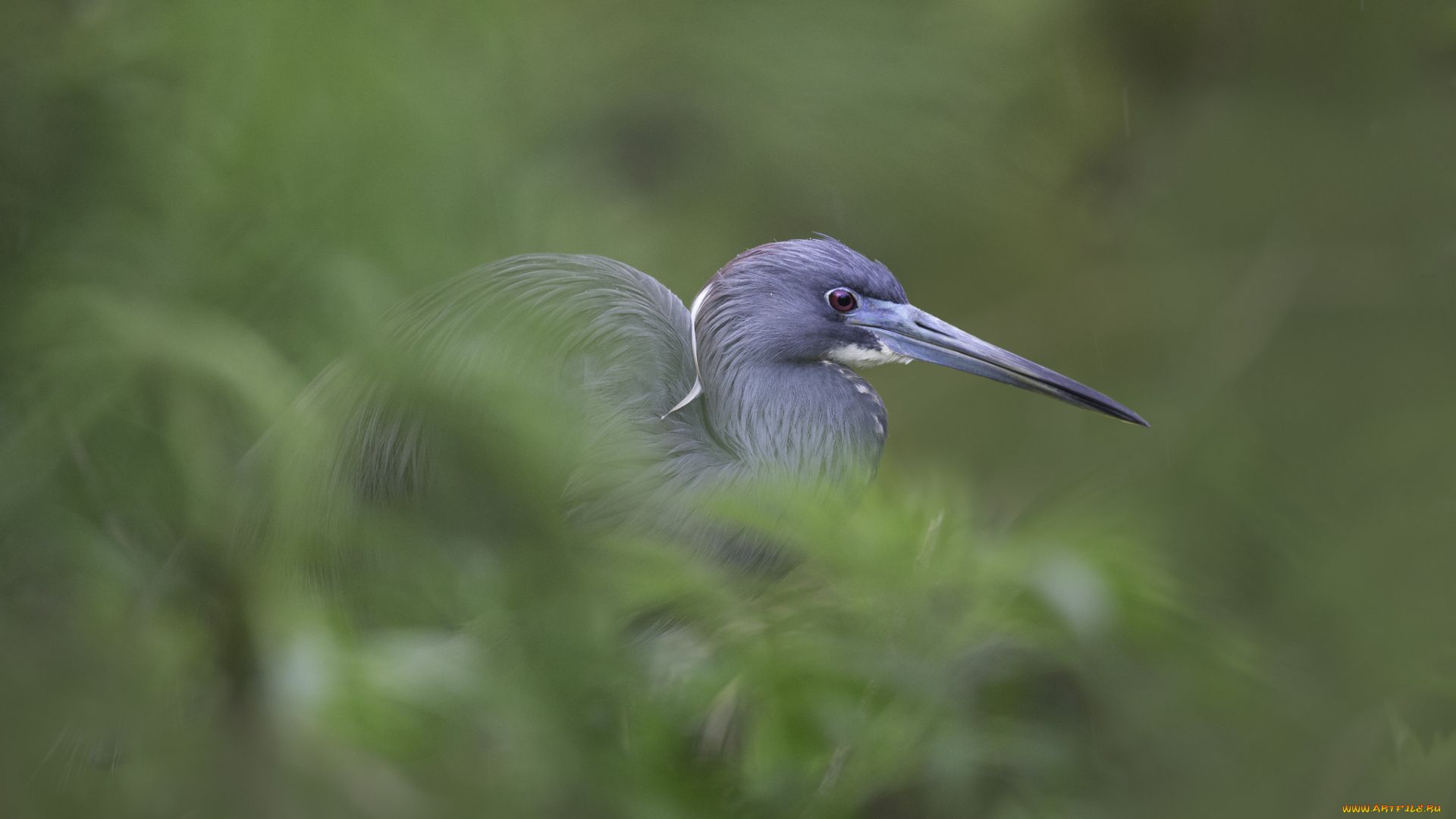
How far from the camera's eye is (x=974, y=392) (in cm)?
132

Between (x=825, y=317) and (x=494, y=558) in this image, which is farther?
(x=825, y=317)

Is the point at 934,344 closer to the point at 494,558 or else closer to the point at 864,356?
the point at 864,356

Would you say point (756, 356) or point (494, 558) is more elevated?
point (756, 356)

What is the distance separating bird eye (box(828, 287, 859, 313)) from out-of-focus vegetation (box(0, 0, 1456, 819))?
0.96 feet

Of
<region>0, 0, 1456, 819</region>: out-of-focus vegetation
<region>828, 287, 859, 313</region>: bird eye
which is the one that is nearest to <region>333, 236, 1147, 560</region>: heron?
<region>828, 287, 859, 313</region>: bird eye

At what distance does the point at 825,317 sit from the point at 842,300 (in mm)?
25

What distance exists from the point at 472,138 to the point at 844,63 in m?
0.38

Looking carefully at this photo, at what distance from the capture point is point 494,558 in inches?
10.6

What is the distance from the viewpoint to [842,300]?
1.02 meters

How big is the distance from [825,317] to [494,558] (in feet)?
2.59

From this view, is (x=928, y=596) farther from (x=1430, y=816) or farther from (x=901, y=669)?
(x=1430, y=816)

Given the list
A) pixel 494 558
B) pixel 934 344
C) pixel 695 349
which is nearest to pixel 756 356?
pixel 695 349

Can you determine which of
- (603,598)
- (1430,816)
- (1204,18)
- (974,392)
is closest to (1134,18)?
(1204,18)

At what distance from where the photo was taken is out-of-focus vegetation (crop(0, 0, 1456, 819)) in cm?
27
